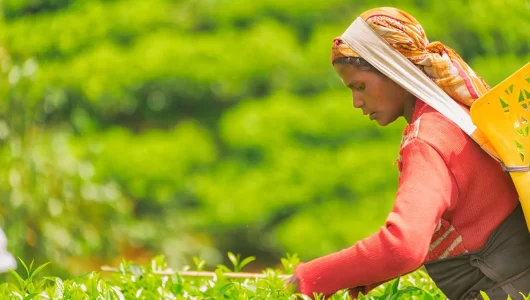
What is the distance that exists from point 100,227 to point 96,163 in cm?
69

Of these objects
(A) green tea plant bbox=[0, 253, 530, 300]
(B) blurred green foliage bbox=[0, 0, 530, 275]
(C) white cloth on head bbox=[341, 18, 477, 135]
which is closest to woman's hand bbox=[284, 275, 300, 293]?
(A) green tea plant bbox=[0, 253, 530, 300]

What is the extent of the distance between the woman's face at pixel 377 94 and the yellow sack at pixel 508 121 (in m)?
0.19

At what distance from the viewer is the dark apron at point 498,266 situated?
1.95 metres

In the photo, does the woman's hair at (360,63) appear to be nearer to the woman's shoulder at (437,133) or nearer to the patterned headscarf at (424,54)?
the patterned headscarf at (424,54)

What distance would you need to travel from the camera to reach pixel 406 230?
176 cm

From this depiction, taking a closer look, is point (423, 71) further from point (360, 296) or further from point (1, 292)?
point (1, 292)

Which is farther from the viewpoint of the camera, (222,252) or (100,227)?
(222,252)

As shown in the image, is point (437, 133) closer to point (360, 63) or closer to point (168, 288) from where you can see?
point (360, 63)

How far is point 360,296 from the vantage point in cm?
200

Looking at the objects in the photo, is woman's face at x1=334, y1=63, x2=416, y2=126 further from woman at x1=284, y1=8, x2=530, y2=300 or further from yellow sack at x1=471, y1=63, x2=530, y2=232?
yellow sack at x1=471, y1=63, x2=530, y2=232

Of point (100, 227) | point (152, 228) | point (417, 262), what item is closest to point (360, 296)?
point (417, 262)

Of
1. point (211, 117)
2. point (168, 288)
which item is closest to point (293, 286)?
point (168, 288)

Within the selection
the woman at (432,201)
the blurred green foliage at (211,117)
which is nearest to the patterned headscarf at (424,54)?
the woman at (432,201)

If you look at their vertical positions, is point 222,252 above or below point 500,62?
below
